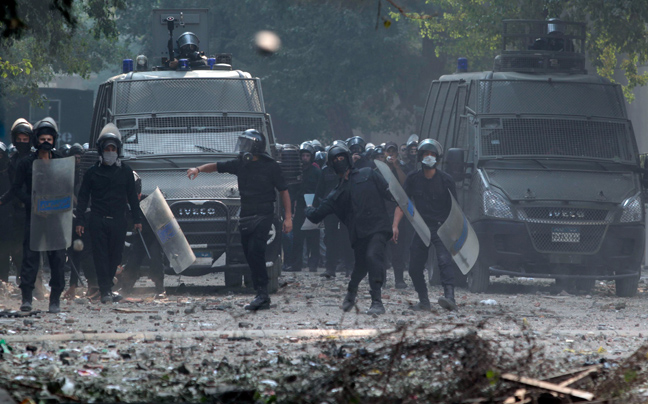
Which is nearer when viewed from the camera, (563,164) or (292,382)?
(292,382)

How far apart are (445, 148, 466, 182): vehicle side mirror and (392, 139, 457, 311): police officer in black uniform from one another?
851mm

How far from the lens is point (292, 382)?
6.04 meters

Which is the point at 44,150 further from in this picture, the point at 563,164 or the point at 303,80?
the point at 303,80

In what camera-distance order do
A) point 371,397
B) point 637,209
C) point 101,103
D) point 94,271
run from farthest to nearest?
point 101,103, point 637,209, point 94,271, point 371,397

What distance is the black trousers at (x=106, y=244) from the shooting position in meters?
10.9

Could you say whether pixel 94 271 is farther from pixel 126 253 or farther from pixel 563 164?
pixel 563 164

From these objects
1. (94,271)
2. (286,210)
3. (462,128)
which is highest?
(462,128)

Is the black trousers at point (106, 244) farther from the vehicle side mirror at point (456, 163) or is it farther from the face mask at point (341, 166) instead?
the vehicle side mirror at point (456, 163)

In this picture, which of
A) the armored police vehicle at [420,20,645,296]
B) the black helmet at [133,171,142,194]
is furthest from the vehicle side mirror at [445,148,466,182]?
the black helmet at [133,171,142,194]

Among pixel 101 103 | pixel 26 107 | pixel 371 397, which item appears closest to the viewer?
pixel 371 397

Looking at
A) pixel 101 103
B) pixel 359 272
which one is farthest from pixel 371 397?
pixel 101 103

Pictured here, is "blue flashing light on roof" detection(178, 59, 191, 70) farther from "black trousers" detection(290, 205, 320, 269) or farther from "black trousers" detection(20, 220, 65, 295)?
"black trousers" detection(20, 220, 65, 295)

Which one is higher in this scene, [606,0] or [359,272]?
[606,0]

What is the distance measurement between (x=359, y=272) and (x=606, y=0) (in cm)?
815
